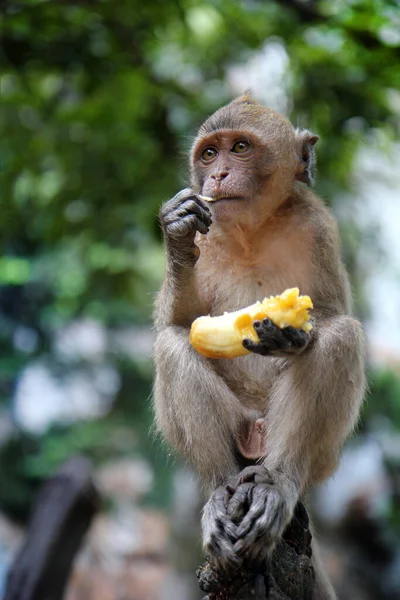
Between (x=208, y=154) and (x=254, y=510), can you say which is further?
(x=208, y=154)

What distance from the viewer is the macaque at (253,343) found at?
175 inches

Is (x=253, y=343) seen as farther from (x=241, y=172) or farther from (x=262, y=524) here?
(x=241, y=172)

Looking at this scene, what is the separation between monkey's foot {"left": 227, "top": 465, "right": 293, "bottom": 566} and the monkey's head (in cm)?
166

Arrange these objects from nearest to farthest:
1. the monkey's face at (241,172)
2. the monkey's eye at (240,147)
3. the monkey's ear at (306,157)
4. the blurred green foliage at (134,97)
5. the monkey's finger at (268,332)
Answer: the monkey's finger at (268,332) → the monkey's face at (241,172) → the monkey's eye at (240,147) → the monkey's ear at (306,157) → the blurred green foliage at (134,97)

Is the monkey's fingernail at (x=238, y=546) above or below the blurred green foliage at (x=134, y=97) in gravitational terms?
below

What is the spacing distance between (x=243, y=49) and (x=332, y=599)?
664 centimetres

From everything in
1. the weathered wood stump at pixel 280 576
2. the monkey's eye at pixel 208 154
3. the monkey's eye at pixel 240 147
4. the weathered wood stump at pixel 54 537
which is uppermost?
the monkey's eye at pixel 240 147

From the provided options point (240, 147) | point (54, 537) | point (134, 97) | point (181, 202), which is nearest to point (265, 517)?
point (181, 202)

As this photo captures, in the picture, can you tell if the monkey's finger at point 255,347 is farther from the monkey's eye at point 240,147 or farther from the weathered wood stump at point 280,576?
the monkey's eye at point 240,147

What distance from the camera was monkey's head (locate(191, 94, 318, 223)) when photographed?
506 cm

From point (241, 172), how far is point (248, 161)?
127mm

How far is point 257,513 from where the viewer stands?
14.1ft

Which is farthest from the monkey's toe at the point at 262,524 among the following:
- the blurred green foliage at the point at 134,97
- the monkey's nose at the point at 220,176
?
the blurred green foliage at the point at 134,97

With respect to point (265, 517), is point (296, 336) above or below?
above
